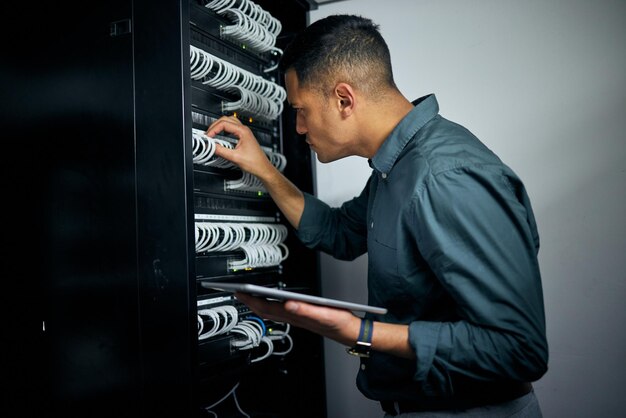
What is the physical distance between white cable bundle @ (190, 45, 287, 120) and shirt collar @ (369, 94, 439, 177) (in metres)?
0.54

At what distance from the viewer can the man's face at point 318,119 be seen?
5.03 ft

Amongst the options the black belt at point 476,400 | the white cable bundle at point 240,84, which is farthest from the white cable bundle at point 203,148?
the black belt at point 476,400

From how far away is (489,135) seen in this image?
2051 mm

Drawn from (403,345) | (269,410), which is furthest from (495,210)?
(269,410)

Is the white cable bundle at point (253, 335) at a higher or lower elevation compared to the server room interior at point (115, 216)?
lower

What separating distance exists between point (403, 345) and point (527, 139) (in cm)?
112

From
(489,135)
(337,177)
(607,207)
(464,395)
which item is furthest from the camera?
(337,177)

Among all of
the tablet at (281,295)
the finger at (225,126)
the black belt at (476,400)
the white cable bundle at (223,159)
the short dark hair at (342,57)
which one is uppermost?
the short dark hair at (342,57)

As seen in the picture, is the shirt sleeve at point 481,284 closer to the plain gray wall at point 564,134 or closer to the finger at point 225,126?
the finger at point 225,126

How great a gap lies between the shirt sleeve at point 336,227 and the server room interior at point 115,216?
29cm

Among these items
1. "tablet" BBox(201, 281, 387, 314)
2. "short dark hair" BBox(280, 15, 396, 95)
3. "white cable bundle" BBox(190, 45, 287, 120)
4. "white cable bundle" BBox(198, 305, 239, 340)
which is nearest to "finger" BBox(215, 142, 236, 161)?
"white cable bundle" BBox(190, 45, 287, 120)

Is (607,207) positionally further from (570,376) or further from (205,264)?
(205,264)

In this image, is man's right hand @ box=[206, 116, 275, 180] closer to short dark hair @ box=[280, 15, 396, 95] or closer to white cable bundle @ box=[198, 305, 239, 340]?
short dark hair @ box=[280, 15, 396, 95]

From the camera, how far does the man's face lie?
5.03ft
